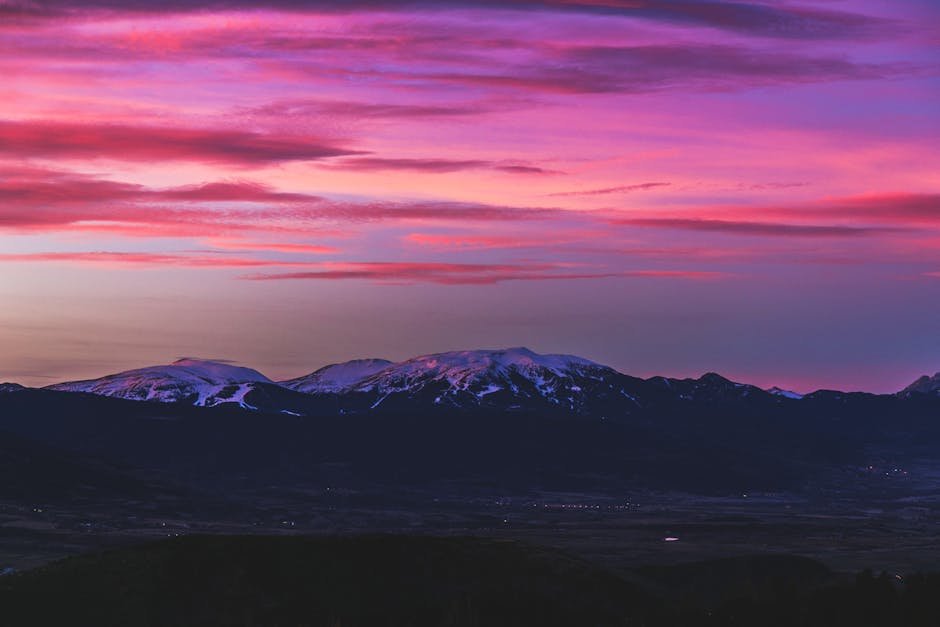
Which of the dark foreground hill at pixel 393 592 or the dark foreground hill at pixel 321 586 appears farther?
the dark foreground hill at pixel 321 586

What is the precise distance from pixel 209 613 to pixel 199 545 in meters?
10.9

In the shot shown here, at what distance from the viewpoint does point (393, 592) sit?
105000 millimetres

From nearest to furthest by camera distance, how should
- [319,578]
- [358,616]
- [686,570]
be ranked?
[358,616]
[319,578]
[686,570]

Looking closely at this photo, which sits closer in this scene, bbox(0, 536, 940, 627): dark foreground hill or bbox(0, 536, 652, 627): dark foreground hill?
bbox(0, 536, 940, 627): dark foreground hill

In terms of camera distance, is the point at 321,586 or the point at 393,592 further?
the point at 321,586

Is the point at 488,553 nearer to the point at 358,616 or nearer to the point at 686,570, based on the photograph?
the point at 358,616

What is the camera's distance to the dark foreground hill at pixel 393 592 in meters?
95.8

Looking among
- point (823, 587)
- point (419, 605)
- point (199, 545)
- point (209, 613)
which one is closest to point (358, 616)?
point (419, 605)

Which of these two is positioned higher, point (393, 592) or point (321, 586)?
point (321, 586)

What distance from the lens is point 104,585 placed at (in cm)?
10356

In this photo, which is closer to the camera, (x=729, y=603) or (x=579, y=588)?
(x=729, y=603)

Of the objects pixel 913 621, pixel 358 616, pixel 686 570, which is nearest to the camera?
pixel 913 621

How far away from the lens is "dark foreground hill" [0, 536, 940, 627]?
95812 millimetres

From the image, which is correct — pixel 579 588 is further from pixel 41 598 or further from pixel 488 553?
pixel 41 598
